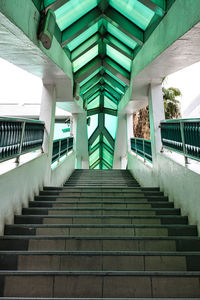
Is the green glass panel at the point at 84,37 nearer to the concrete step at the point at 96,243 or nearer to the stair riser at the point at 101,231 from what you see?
the stair riser at the point at 101,231

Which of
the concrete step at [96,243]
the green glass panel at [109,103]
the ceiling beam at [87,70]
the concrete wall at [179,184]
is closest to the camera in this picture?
the concrete step at [96,243]

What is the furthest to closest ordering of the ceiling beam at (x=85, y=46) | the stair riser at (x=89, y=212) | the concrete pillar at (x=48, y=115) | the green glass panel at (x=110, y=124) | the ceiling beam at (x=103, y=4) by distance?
the green glass panel at (x=110, y=124), the ceiling beam at (x=85, y=46), the concrete pillar at (x=48, y=115), the ceiling beam at (x=103, y=4), the stair riser at (x=89, y=212)

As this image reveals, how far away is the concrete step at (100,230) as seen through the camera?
2.70 m

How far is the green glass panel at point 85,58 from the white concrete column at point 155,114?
2364 millimetres

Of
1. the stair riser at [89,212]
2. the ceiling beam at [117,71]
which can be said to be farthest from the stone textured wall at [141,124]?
the stair riser at [89,212]

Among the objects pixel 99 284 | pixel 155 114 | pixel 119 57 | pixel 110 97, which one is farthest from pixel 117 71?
pixel 99 284


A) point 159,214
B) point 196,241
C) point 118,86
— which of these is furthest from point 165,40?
point 118,86

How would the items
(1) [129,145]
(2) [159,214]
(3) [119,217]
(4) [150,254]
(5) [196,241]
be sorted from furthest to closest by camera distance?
1. (1) [129,145]
2. (2) [159,214]
3. (3) [119,217]
4. (5) [196,241]
5. (4) [150,254]

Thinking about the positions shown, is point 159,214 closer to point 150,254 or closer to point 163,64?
point 150,254

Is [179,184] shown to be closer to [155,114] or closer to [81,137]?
[155,114]

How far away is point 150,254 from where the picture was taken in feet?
7.32

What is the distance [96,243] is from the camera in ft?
8.02

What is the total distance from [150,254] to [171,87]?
10335 millimetres

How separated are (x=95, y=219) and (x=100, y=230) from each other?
0.26m
